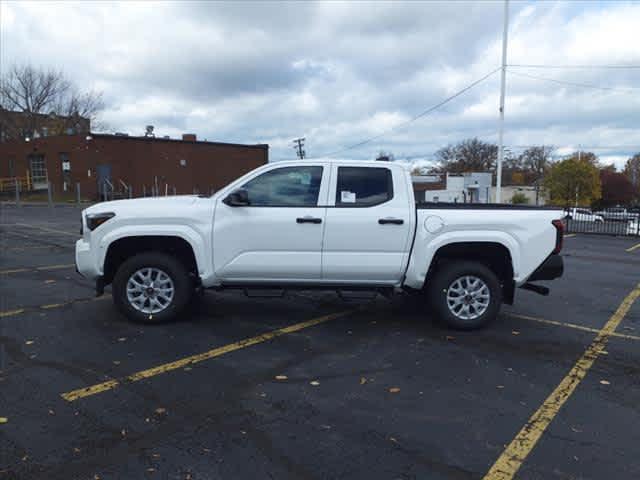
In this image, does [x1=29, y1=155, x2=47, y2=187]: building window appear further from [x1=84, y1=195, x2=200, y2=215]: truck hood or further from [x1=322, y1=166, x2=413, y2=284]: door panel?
[x1=322, y1=166, x2=413, y2=284]: door panel

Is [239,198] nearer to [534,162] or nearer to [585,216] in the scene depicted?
[585,216]

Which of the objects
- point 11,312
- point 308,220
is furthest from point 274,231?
point 11,312

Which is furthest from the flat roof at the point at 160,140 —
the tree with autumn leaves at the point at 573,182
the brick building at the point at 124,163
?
the tree with autumn leaves at the point at 573,182

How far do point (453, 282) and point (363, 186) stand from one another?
1.50 meters

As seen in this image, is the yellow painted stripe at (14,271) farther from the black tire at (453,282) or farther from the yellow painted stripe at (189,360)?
the black tire at (453,282)

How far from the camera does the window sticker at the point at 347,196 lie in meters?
5.34

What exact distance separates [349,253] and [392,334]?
3.39ft

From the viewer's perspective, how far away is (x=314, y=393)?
151 inches

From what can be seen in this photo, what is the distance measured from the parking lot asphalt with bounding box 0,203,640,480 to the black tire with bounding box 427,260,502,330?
168 millimetres

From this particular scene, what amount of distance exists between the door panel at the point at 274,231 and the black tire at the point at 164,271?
0.45 metres

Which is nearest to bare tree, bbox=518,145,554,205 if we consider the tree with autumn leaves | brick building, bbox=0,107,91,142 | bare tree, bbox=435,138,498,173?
bare tree, bbox=435,138,498,173

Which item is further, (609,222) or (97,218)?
(609,222)

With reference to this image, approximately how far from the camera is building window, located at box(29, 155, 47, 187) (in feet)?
137

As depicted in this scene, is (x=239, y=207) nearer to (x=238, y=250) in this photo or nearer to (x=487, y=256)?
(x=238, y=250)
